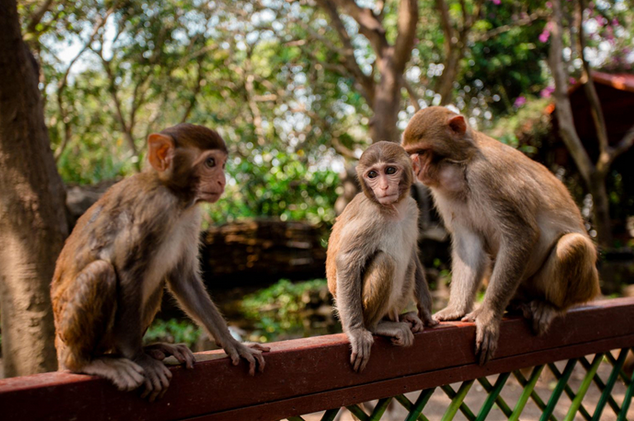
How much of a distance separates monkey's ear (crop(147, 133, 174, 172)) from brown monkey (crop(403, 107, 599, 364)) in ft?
4.51

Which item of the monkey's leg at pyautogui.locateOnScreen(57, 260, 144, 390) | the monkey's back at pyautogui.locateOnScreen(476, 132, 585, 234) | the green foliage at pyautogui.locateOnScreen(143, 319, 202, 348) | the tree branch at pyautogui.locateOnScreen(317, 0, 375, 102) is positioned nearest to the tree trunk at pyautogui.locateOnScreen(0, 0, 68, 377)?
the monkey's leg at pyautogui.locateOnScreen(57, 260, 144, 390)

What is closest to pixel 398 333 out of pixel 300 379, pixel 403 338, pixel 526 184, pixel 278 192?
pixel 403 338

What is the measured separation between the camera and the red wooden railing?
1.53m

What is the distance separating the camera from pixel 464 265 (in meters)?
3.06

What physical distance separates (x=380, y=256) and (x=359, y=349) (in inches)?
19.9

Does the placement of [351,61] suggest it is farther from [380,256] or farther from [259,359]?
[259,359]

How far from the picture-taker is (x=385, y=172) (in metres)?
2.41

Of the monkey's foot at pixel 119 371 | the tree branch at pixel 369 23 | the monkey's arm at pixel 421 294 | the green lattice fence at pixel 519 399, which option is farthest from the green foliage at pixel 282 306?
the monkey's foot at pixel 119 371

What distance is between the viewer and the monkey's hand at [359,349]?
6.70 ft

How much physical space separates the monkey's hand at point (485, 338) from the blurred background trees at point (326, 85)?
5.37m

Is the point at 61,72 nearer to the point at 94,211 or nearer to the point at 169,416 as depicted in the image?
the point at 94,211

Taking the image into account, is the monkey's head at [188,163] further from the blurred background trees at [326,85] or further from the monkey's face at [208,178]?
A: the blurred background trees at [326,85]

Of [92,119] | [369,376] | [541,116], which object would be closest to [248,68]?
[92,119]

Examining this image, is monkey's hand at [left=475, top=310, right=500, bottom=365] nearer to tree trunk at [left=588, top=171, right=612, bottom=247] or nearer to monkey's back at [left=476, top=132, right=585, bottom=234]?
monkey's back at [left=476, top=132, right=585, bottom=234]
